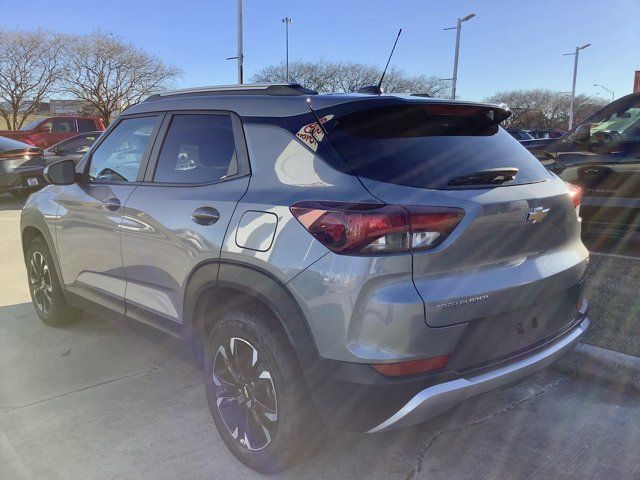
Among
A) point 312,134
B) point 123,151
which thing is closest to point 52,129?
point 123,151

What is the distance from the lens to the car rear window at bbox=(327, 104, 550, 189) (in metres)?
2.20

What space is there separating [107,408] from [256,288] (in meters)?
1.58

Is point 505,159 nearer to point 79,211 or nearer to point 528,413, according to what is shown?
point 528,413

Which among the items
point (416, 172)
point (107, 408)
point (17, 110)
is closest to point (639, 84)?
point (416, 172)

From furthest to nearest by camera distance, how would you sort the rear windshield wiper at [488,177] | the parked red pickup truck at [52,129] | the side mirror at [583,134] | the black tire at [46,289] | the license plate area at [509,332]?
the parked red pickup truck at [52,129]
the side mirror at [583,134]
the black tire at [46,289]
the rear windshield wiper at [488,177]
the license plate area at [509,332]

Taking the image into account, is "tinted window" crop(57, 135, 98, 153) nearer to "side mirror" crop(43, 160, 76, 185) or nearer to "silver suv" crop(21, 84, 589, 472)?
"side mirror" crop(43, 160, 76, 185)

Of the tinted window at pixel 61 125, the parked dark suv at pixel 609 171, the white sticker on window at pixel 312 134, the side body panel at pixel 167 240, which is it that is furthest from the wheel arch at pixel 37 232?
the tinted window at pixel 61 125

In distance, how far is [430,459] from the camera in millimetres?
2637

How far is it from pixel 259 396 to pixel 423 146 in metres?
1.39

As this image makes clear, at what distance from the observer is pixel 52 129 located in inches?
745

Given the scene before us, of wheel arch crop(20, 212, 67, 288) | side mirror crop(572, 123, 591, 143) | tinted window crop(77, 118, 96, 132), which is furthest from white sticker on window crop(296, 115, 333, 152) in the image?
tinted window crop(77, 118, 96, 132)

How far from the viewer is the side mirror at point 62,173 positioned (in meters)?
3.68

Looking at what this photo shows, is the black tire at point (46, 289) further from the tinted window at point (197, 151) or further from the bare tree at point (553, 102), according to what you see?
the bare tree at point (553, 102)

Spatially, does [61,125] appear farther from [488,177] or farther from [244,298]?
[488,177]
